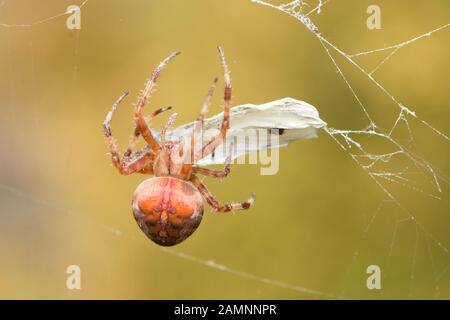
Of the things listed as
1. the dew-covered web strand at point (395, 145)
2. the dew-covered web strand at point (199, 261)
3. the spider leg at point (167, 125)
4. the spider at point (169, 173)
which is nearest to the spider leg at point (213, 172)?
the spider at point (169, 173)

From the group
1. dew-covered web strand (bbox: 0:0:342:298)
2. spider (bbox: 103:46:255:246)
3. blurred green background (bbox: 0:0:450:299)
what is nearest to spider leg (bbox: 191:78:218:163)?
spider (bbox: 103:46:255:246)

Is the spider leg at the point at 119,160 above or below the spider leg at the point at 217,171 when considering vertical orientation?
above

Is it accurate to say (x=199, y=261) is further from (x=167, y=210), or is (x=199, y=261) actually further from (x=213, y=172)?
(x=167, y=210)

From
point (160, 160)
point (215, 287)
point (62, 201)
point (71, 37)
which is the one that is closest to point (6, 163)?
point (62, 201)

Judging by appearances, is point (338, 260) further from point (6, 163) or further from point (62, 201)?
point (6, 163)

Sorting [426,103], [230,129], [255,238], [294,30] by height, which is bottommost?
[255,238]

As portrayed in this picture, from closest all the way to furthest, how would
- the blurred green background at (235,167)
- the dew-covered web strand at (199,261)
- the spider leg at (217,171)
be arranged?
1. the spider leg at (217,171)
2. the blurred green background at (235,167)
3. the dew-covered web strand at (199,261)

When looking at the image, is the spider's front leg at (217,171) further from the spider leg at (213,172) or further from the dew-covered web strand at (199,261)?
the dew-covered web strand at (199,261)
